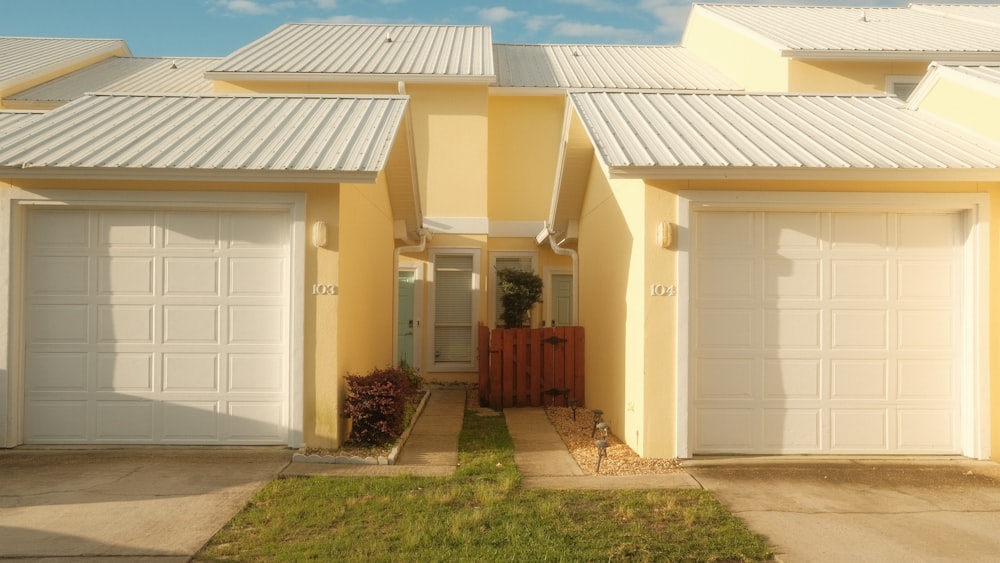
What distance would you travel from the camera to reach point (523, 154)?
16.5m

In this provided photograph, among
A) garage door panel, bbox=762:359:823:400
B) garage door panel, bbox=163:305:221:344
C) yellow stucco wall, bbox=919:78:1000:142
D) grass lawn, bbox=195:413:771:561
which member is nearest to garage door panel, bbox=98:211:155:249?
garage door panel, bbox=163:305:221:344

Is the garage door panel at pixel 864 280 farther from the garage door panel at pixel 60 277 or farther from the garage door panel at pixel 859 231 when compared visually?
the garage door panel at pixel 60 277

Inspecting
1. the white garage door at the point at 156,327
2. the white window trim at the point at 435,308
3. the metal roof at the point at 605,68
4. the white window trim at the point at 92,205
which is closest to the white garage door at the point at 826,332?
the white window trim at the point at 92,205

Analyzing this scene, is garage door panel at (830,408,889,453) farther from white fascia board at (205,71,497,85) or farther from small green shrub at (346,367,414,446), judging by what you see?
white fascia board at (205,71,497,85)

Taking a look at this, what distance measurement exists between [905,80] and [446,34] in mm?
11191

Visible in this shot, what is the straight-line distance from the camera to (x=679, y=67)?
1855 cm

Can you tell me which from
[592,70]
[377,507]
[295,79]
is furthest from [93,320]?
[592,70]

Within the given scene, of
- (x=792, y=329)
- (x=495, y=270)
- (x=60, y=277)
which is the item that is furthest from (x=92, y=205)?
(x=495, y=270)

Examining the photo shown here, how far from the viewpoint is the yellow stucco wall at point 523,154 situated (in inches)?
647

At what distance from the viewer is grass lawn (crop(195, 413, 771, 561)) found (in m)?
4.73

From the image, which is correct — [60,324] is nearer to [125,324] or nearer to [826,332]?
[125,324]

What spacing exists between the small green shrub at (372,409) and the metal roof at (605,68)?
1020cm

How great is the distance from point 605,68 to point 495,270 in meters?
6.62

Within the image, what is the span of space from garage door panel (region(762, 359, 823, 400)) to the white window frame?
315 inches
